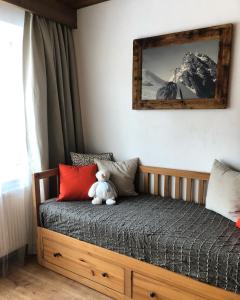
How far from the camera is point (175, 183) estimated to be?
7.80ft

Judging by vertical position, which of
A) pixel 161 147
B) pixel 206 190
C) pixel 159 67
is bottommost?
pixel 206 190

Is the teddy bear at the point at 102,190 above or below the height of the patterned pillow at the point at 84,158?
below

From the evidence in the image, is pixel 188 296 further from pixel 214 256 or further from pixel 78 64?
pixel 78 64

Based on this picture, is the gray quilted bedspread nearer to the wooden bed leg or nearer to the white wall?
the wooden bed leg

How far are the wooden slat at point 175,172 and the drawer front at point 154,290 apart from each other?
0.91 meters

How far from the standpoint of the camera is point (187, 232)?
1717mm

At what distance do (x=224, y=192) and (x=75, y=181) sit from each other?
4.08 ft

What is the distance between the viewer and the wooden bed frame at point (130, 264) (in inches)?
64.4

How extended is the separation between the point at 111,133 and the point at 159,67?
818 millimetres

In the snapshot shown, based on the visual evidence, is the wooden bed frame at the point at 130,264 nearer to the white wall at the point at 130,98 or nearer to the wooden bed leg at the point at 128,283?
the wooden bed leg at the point at 128,283

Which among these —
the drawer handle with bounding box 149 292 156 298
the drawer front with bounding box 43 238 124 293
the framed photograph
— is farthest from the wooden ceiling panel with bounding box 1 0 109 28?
the drawer handle with bounding box 149 292 156 298

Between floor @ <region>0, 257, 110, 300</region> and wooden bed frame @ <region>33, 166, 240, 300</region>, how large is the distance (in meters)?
0.05

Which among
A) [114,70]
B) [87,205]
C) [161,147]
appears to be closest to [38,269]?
[87,205]

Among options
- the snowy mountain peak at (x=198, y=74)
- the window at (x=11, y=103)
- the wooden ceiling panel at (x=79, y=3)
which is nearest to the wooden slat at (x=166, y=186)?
the snowy mountain peak at (x=198, y=74)
